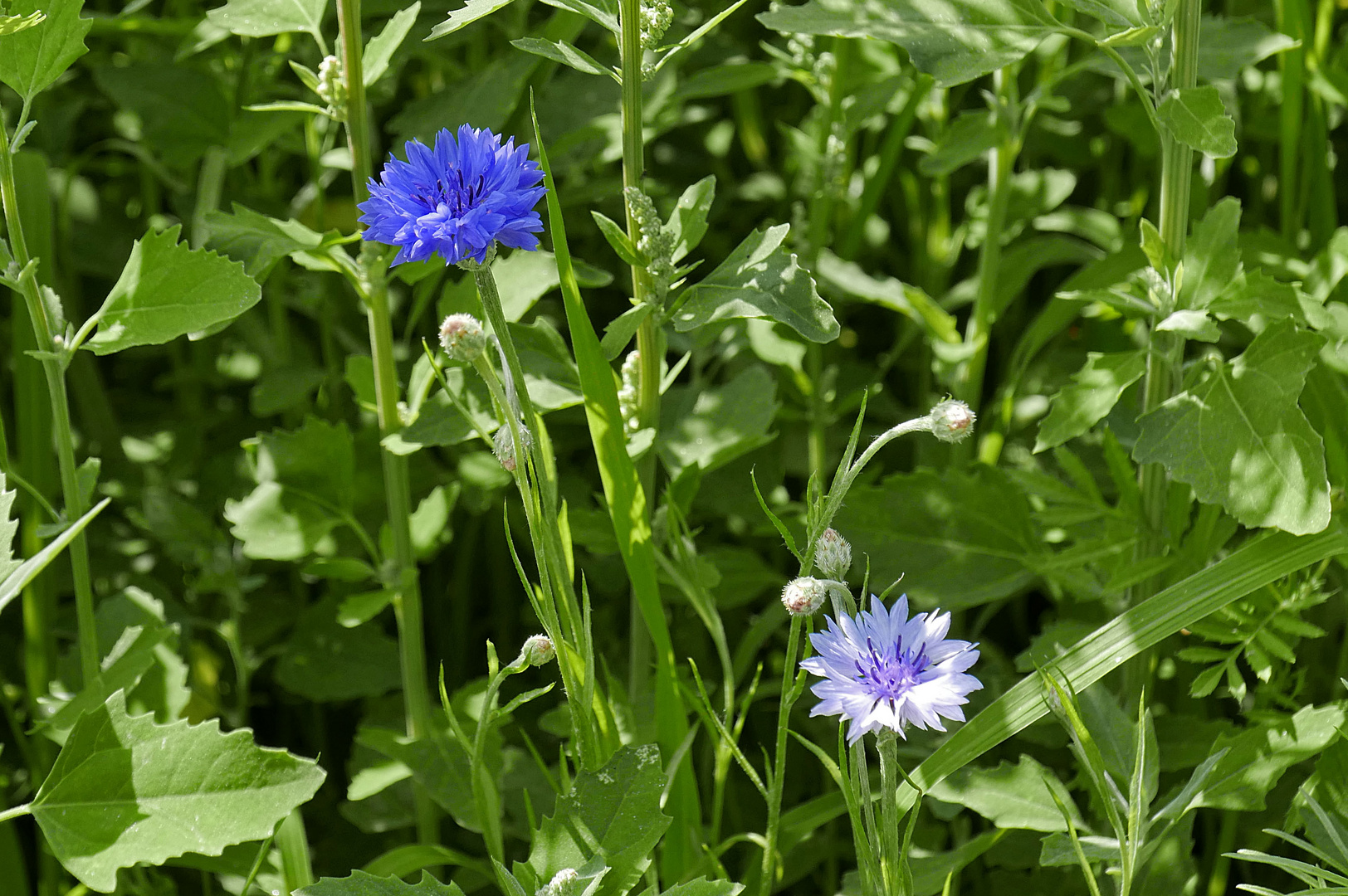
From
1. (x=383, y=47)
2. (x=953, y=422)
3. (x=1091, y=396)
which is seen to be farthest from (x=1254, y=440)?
(x=383, y=47)

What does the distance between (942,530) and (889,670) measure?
586 mm

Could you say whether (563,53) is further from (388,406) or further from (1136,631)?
(1136,631)

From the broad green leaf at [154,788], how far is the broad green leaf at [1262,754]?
29.8 inches

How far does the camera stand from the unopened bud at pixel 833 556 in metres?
0.86

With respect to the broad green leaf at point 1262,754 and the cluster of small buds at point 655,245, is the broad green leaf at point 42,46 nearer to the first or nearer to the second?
the cluster of small buds at point 655,245

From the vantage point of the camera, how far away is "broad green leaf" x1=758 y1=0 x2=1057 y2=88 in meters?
1.06

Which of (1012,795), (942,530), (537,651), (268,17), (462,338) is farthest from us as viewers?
(942,530)

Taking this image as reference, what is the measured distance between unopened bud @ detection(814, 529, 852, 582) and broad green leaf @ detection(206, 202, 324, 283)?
57cm

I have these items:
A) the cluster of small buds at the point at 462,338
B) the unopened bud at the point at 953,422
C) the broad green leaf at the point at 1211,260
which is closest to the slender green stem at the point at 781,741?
the unopened bud at the point at 953,422

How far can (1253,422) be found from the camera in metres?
1.11

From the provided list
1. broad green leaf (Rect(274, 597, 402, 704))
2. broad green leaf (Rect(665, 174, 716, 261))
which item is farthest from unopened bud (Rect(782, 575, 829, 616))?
broad green leaf (Rect(274, 597, 402, 704))

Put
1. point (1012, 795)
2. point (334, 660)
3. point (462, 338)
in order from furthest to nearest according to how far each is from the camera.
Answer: point (334, 660), point (1012, 795), point (462, 338)

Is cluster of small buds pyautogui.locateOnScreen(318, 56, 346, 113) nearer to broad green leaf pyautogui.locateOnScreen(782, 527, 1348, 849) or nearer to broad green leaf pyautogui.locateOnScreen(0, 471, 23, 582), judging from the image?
broad green leaf pyautogui.locateOnScreen(0, 471, 23, 582)

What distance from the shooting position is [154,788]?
1.02 m
